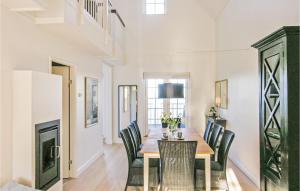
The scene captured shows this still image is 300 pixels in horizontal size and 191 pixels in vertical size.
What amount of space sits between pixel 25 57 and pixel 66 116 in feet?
5.74

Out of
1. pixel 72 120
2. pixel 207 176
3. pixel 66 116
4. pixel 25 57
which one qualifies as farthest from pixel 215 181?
pixel 25 57

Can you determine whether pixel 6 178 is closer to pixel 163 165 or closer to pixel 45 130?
pixel 45 130

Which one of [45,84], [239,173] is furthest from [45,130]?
[239,173]

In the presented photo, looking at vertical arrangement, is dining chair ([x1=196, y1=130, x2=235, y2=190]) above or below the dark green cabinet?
below

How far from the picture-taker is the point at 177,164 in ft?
9.92

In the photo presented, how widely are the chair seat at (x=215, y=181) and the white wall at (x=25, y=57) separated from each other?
2390mm

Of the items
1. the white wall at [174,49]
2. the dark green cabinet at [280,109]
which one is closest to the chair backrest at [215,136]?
the dark green cabinet at [280,109]

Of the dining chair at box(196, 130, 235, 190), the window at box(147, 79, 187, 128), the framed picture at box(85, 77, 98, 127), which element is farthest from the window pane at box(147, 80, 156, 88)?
the dining chair at box(196, 130, 235, 190)

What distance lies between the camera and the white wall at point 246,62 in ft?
11.8

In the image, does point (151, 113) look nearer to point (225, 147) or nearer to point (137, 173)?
point (137, 173)

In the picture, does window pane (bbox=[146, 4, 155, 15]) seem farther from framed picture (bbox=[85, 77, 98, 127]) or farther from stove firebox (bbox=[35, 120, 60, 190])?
stove firebox (bbox=[35, 120, 60, 190])

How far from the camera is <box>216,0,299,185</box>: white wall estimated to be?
3598 millimetres

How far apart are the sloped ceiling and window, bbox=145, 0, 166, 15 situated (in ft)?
4.19

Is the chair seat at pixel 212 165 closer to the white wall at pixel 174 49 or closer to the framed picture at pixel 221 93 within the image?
the framed picture at pixel 221 93
